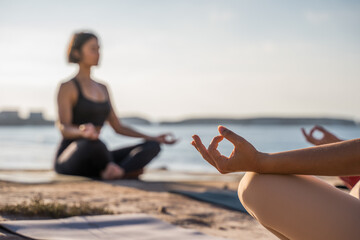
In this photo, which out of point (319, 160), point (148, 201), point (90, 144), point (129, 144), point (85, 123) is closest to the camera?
point (319, 160)

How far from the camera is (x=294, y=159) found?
4.17 feet

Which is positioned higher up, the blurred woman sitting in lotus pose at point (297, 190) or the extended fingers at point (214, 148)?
the extended fingers at point (214, 148)

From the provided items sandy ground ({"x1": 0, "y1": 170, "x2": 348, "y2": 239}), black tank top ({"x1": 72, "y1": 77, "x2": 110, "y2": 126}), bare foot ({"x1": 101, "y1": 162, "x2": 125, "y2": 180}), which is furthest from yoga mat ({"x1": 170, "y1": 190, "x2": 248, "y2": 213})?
black tank top ({"x1": 72, "y1": 77, "x2": 110, "y2": 126})

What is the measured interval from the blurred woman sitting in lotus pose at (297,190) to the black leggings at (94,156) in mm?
3335

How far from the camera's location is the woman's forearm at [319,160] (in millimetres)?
1220

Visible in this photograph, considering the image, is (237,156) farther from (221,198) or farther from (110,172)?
(110,172)

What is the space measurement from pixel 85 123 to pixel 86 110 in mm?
161

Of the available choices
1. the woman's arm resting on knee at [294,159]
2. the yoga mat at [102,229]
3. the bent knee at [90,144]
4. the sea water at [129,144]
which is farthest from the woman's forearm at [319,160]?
the sea water at [129,144]

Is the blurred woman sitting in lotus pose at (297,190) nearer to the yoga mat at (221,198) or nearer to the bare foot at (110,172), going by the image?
the yoga mat at (221,198)

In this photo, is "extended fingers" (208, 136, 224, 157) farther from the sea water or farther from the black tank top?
the sea water

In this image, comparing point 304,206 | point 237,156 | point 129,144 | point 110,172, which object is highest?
point 237,156

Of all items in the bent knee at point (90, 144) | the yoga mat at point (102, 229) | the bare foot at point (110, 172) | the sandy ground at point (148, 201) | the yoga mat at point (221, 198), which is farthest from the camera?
the bare foot at point (110, 172)

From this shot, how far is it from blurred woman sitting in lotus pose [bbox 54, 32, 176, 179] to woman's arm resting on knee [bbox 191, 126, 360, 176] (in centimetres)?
320

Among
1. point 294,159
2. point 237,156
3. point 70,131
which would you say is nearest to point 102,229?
point 237,156
